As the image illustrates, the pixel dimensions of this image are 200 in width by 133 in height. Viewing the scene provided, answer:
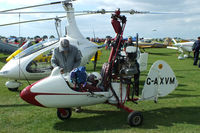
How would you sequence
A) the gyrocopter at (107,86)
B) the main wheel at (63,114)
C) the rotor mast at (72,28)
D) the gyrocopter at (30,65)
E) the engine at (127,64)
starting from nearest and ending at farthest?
the gyrocopter at (107,86) → the engine at (127,64) → the main wheel at (63,114) → the gyrocopter at (30,65) → the rotor mast at (72,28)

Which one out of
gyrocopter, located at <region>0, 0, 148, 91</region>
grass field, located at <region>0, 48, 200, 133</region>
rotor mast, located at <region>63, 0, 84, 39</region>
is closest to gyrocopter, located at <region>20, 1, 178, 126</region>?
grass field, located at <region>0, 48, 200, 133</region>

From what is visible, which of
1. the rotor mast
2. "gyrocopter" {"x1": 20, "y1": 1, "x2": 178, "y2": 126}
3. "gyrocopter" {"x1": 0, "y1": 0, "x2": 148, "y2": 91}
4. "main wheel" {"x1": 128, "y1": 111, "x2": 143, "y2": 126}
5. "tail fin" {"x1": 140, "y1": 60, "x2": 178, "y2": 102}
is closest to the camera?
"gyrocopter" {"x1": 20, "y1": 1, "x2": 178, "y2": 126}

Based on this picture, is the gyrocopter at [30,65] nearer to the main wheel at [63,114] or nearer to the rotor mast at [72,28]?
the rotor mast at [72,28]

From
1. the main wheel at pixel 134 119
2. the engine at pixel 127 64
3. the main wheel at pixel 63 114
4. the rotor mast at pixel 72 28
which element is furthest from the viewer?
→ the rotor mast at pixel 72 28

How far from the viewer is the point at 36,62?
7.24 meters

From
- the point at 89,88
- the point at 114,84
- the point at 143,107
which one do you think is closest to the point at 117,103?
the point at 114,84

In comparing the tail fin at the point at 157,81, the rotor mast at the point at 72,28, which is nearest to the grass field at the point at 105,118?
the tail fin at the point at 157,81

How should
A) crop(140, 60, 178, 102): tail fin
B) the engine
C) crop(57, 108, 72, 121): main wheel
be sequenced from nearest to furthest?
1. the engine
2. crop(57, 108, 72, 121): main wheel
3. crop(140, 60, 178, 102): tail fin

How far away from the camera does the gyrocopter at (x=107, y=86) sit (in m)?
4.04

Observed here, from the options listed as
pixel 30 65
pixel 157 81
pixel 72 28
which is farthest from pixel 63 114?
pixel 72 28

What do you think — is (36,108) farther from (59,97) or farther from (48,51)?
(48,51)

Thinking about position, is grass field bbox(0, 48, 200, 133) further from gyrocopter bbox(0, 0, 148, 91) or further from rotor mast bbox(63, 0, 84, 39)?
rotor mast bbox(63, 0, 84, 39)

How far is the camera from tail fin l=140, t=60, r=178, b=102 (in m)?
4.79

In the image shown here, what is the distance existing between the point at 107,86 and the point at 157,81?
1.28 meters
